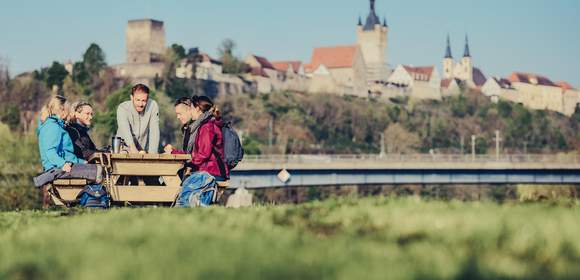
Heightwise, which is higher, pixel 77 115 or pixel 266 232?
pixel 77 115

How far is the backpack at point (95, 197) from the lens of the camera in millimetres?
11445

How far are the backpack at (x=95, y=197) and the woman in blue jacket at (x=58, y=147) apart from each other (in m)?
0.10

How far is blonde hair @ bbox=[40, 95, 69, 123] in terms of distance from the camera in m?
11.9

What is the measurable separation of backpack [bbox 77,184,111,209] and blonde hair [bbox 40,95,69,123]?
38.8 inches

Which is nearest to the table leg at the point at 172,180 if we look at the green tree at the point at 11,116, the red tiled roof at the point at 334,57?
the green tree at the point at 11,116

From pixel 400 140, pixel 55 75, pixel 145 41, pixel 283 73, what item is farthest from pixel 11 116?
pixel 283 73

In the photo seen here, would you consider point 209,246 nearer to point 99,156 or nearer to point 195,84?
point 99,156

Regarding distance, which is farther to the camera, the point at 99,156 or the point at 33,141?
the point at 33,141

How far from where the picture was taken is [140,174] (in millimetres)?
11430

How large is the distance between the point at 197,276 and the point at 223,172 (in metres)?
7.18

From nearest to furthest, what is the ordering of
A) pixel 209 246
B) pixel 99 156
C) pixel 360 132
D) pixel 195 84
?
1. pixel 209 246
2. pixel 99 156
3. pixel 195 84
4. pixel 360 132

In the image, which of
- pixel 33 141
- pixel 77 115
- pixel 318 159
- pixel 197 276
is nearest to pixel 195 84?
pixel 318 159

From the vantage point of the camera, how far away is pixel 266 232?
6172mm

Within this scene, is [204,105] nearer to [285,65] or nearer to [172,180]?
[172,180]
